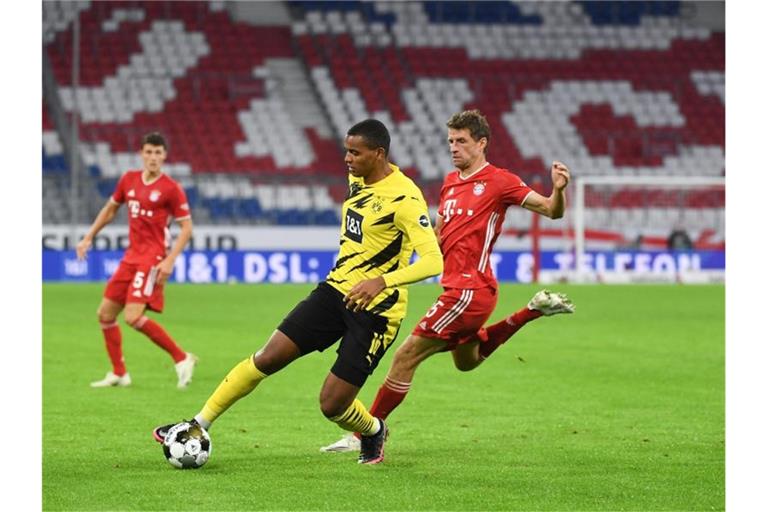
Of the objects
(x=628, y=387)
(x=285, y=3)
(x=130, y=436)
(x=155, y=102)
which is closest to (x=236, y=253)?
(x=155, y=102)

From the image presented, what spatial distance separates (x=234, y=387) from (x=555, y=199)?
216cm

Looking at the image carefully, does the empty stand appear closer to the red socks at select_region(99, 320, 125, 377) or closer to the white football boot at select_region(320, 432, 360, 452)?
the red socks at select_region(99, 320, 125, 377)

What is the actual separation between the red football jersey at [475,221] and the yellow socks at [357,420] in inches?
50.2

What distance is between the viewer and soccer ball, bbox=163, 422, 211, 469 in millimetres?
7109

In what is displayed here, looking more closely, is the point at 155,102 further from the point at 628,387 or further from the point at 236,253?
the point at 628,387

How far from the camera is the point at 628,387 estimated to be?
468 inches

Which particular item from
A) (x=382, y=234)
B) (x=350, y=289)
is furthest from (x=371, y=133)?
(x=350, y=289)

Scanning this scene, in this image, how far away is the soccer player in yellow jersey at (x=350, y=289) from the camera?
703cm

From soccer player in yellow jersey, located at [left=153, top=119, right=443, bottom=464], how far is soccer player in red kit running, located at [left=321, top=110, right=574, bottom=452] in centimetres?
86

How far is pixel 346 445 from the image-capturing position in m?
7.96

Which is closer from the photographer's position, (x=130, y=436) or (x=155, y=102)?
(x=130, y=436)

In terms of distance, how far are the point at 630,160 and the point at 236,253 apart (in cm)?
1394

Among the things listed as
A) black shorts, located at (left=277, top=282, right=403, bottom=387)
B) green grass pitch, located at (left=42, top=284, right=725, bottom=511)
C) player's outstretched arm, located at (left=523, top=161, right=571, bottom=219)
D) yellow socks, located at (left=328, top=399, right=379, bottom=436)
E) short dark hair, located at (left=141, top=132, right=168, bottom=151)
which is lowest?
green grass pitch, located at (left=42, top=284, right=725, bottom=511)

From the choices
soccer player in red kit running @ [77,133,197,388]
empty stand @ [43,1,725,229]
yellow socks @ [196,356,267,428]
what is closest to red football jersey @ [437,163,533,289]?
yellow socks @ [196,356,267,428]
